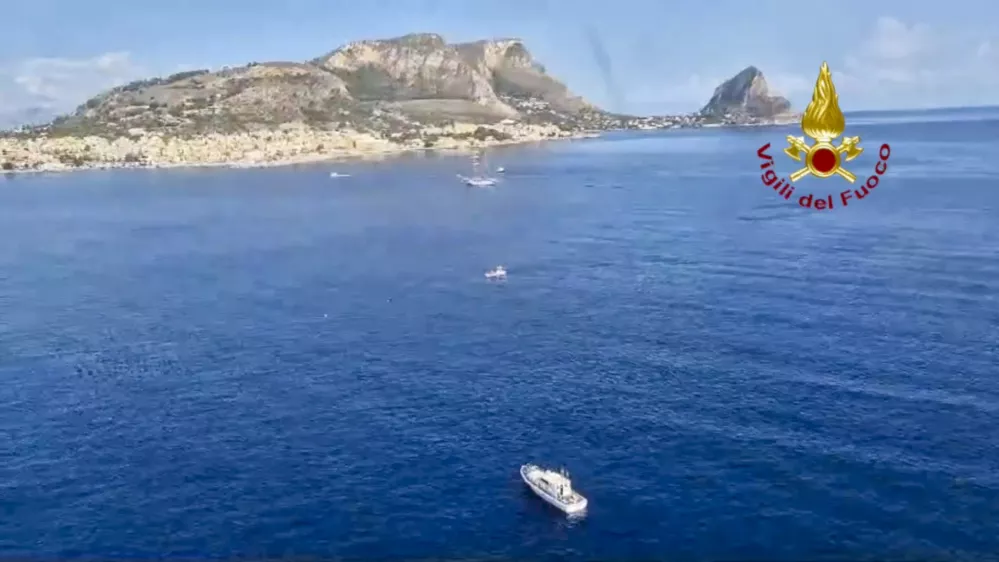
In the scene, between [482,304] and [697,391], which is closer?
[697,391]

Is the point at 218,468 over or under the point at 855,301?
under

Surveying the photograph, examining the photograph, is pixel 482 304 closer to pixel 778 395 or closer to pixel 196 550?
pixel 778 395

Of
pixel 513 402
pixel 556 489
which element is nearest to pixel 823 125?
pixel 556 489

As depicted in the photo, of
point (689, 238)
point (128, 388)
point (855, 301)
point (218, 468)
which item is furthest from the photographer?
point (689, 238)

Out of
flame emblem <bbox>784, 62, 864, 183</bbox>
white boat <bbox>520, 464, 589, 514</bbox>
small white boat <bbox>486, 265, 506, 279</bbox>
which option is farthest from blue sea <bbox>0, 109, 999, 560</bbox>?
flame emblem <bbox>784, 62, 864, 183</bbox>

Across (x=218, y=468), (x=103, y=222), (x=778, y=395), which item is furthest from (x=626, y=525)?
(x=103, y=222)

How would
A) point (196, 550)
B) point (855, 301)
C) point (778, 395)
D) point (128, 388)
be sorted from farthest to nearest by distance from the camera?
point (855, 301) → point (128, 388) → point (778, 395) → point (196, 550)
